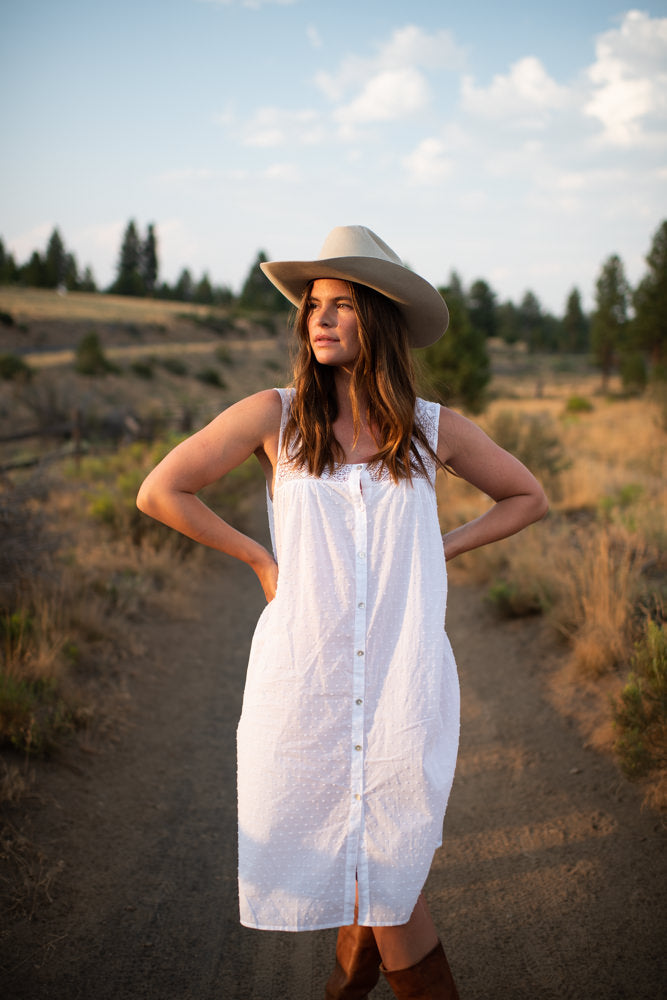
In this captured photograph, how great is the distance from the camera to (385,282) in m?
1.92

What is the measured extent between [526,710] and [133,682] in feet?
8.74

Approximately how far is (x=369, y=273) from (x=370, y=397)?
13.8 inches

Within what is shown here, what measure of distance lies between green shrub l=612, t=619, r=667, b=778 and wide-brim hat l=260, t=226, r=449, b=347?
7.03 feet

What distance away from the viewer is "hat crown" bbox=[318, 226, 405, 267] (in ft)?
6.41

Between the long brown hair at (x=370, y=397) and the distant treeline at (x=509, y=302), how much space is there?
14.7 m

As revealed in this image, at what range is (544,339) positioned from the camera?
73.0 meters

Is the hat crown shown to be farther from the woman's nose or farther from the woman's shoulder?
the woman's shoulder

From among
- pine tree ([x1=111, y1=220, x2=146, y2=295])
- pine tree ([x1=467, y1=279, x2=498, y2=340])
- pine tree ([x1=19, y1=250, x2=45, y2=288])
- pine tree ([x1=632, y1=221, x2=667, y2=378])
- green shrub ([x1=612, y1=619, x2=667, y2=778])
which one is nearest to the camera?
green shrub ([x1=612, y1=619, x2=667, y2=778])

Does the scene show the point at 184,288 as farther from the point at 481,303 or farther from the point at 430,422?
the point at 430,422

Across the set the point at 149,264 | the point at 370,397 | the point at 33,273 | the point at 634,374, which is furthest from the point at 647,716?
the point at 149,264

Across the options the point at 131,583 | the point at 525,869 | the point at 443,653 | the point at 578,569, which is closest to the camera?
the point at 443,653

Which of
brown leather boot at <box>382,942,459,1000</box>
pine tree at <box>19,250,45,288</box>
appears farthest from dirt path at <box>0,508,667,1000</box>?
pine tree at <box>19,250,45,288</box>

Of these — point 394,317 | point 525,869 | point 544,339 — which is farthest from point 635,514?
point 544,339

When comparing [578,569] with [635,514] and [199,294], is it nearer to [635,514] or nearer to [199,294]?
[635,514]
